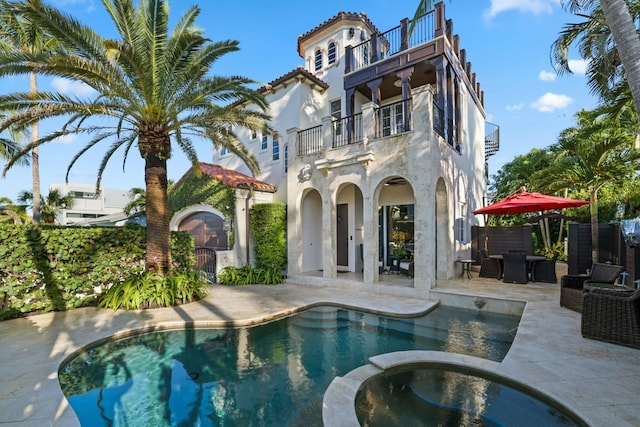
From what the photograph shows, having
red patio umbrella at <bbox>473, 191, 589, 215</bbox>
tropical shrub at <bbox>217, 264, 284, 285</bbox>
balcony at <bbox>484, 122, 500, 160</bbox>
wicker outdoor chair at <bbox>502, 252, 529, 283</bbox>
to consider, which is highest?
balcony at <bbox>484, 122, 500, 160</bbox>

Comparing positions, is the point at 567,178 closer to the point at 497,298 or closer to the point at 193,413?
the point at 497,298

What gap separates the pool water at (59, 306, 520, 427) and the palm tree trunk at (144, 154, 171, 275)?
282cm

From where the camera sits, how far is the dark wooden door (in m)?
13.3

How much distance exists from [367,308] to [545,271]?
701 cm

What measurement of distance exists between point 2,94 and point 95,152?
2.79 m

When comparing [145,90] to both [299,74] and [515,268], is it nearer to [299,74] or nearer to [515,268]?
[299,74]

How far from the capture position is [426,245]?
9.02 metres

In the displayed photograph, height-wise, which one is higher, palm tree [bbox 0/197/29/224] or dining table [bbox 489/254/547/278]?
palm tree [bbox 0/197/29/224]

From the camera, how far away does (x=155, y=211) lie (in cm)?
864

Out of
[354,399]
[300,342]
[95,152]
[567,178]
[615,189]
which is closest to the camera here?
[354,399]

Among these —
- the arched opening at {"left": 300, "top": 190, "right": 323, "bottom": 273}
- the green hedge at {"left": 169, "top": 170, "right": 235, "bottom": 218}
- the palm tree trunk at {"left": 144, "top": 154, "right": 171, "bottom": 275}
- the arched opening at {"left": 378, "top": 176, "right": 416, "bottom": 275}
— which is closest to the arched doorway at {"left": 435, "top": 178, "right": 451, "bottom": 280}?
the arched opening at {"left": 378, "top": 176, "right": 416, "bottom": 275}

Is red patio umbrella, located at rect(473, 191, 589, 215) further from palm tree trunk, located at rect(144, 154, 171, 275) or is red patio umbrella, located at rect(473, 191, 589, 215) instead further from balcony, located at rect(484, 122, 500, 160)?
palm tree trunk, located at rect(144, 154, 171, 275)

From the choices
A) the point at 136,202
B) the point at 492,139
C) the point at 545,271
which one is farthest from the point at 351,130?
the point at 136,202

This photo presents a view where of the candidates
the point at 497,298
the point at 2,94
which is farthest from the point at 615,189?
the point at 2,94
